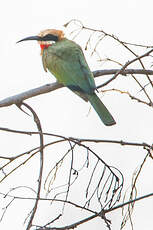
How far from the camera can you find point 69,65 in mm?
4164

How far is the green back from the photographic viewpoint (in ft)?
12.5

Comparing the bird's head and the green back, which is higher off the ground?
the bird's head

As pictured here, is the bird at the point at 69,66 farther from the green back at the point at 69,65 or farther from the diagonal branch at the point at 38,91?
the diagonal branch at the point at 38,91

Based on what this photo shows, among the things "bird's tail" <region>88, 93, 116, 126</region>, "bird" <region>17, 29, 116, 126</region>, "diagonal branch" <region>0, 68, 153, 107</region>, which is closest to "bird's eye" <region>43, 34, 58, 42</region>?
"bird" <region>17, 29, 116, 126</region>

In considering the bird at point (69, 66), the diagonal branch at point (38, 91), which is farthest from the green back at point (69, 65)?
the diagonal branch at point (38, 91)

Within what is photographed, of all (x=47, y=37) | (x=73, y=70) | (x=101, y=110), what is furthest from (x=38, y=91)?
(x=47, y=37)

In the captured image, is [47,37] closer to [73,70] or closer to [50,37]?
[50,37]

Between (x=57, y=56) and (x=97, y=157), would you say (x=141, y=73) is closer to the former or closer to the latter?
(x=97, y=157)

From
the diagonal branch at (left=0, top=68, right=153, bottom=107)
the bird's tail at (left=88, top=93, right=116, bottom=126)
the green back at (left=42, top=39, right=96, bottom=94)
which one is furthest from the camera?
the green back at (left=42, top=39, right=96, bottom=94)

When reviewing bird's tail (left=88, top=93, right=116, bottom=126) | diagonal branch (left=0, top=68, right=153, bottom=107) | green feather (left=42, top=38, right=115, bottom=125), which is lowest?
diagonal branch (left=0, top=68, right=153, bottom=107)

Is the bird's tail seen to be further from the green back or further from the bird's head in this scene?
the bird's head

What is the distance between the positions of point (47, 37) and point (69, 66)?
0.70m

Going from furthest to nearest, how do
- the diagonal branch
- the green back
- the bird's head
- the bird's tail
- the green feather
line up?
1. the bird's head
2. the green back
3. the green feather
4. the bird's tail
5. the diagonal branch

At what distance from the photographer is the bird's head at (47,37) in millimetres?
4676
